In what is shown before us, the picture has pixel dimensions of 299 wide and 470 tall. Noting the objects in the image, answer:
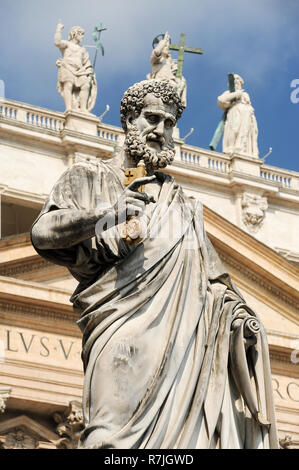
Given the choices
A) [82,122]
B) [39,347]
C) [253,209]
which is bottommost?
[39,347]

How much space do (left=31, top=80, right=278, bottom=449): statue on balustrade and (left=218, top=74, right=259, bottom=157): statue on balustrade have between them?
26.1 meters

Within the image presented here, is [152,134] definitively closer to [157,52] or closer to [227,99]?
[157,52]

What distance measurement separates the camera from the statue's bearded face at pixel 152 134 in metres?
A: 5.59

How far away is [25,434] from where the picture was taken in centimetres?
2525

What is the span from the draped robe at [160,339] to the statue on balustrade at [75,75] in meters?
24.0

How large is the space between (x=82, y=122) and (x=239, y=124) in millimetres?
4013

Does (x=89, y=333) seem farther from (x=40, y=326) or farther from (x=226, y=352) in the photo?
(x=40, y=326)

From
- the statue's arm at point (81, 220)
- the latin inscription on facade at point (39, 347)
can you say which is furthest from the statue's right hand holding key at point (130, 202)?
the latin inscription on facade at point (39, 347)

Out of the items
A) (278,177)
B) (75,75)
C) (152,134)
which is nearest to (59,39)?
(75,75)

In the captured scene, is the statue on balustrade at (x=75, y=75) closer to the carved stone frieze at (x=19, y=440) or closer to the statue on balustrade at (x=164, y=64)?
the statue on balustrade at (x=164, y=64)

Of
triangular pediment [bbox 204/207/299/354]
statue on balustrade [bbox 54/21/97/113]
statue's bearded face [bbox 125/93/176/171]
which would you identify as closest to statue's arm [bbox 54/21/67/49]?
statue on balustrade [bbox 54/21/97/113]

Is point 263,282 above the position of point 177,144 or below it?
below

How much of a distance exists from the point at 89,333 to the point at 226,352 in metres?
0.52

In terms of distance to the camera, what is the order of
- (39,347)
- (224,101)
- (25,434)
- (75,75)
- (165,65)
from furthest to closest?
(224,101) → (165,65) → (75,75) → (39,347) → (25,434)
